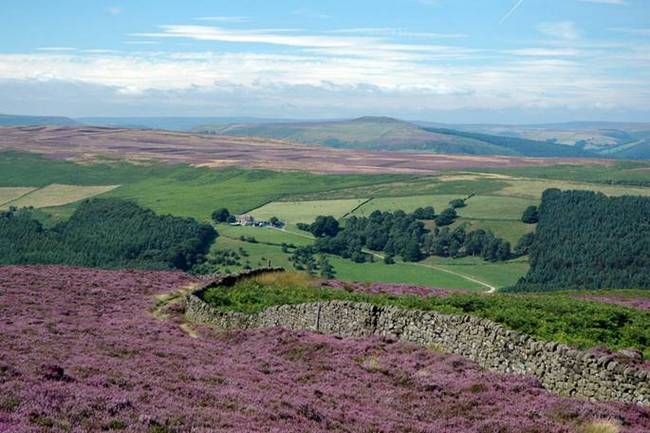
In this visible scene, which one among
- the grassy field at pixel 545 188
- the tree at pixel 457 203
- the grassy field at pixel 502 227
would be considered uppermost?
the grassy field at pixel 545 188

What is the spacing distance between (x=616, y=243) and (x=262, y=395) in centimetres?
8178

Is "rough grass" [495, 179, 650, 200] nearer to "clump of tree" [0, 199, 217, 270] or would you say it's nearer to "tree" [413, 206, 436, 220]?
"tree" [413, 206, 436, 220]

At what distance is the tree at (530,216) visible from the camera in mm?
119312

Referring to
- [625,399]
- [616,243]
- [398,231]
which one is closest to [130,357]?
[625,399]

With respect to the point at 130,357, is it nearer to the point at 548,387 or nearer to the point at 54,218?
the point at 548,387

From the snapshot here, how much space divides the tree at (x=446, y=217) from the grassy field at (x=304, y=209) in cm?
1945

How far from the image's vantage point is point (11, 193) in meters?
177

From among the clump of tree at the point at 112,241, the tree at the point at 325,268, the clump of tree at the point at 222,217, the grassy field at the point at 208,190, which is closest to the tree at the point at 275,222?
the clump of tree at the point at 222,217

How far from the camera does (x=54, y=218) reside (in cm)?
14062

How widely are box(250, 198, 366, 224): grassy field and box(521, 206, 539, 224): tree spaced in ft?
108

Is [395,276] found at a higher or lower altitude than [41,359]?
lower

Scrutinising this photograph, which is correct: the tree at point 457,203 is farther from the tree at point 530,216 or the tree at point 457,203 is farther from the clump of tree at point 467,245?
the clump of tree at point 467,245

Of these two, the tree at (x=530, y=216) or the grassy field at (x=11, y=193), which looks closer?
the tree at (x=530, y=216)

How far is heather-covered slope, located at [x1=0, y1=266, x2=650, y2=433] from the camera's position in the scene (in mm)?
16359
